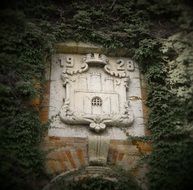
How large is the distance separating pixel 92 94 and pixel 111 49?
864mm

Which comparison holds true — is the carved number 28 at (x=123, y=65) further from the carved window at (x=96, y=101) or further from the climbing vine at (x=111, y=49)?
the carved window at (x=96, y=101)

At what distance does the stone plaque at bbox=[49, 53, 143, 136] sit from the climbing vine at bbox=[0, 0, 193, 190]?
0.23m

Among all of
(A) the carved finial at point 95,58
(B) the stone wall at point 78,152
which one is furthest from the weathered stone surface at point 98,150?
(A) the carved finial at point 95,58

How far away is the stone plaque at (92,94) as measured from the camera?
6508 millimetres

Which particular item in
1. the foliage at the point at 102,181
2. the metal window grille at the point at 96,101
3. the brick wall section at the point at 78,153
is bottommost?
the foliage at the point at 102,181

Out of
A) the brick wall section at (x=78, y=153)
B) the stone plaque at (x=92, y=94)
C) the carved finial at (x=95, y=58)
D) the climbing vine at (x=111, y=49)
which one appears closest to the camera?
the climbing vine at (x=111, y=49)

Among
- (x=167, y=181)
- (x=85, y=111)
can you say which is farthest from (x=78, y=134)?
(x=167, y=181)

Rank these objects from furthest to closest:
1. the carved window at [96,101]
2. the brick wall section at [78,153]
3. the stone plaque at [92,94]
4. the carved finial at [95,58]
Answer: the carved finial at [95,58] < the carved window at [96,101] < the stone plaque at [92,94] < the brick wall section at [78,153]

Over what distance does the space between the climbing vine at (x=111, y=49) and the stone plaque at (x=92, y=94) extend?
23cm

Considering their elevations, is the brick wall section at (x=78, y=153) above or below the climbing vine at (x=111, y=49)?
below

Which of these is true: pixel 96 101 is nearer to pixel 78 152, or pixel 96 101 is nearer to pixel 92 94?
pixel 92 94

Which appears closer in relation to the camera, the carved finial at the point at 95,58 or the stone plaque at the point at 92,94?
the stone plaque at the point at 92,94

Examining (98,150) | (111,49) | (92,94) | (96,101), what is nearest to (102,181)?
(98,150)

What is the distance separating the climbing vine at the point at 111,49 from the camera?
19.5ft
